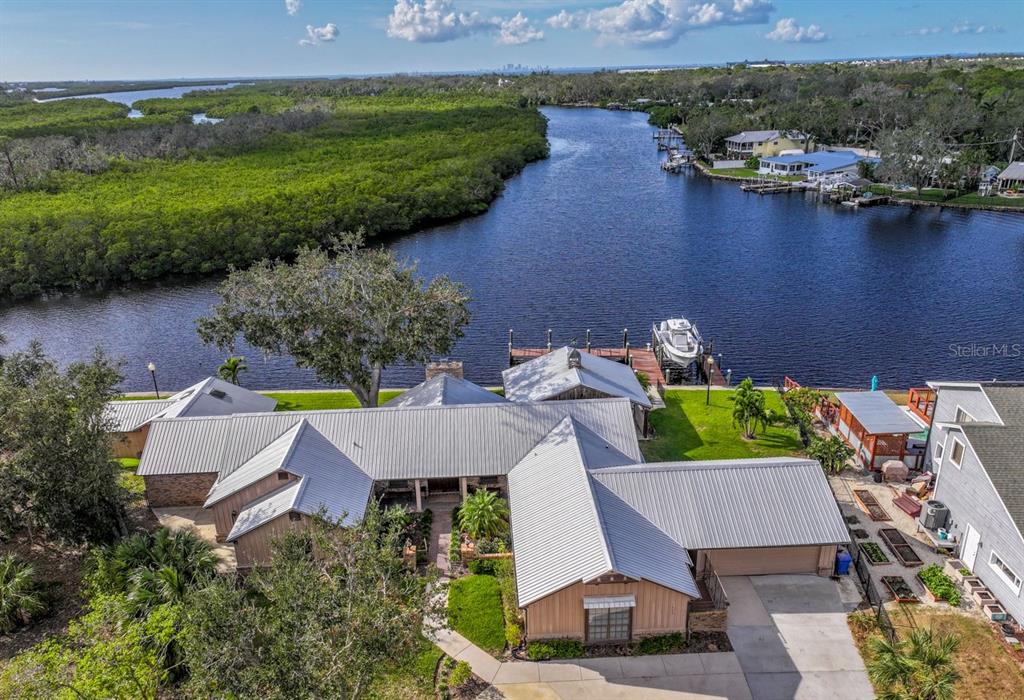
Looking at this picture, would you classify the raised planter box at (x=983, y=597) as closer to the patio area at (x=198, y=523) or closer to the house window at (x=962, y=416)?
the house window at (x=962, y=416)

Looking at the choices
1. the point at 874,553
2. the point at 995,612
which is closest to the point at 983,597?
the point at 995,612

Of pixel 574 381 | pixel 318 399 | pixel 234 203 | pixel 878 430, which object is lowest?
pixel 318 399

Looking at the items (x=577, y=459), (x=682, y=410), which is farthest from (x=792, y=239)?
(x=577, y=459)

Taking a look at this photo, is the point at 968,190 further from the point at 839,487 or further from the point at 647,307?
the point at 839,487

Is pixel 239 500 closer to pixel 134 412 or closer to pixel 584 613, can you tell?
pixel 134 412

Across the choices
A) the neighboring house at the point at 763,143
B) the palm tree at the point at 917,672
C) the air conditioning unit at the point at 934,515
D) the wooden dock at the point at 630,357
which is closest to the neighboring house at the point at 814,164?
the neighboring house at the point at 763,143
